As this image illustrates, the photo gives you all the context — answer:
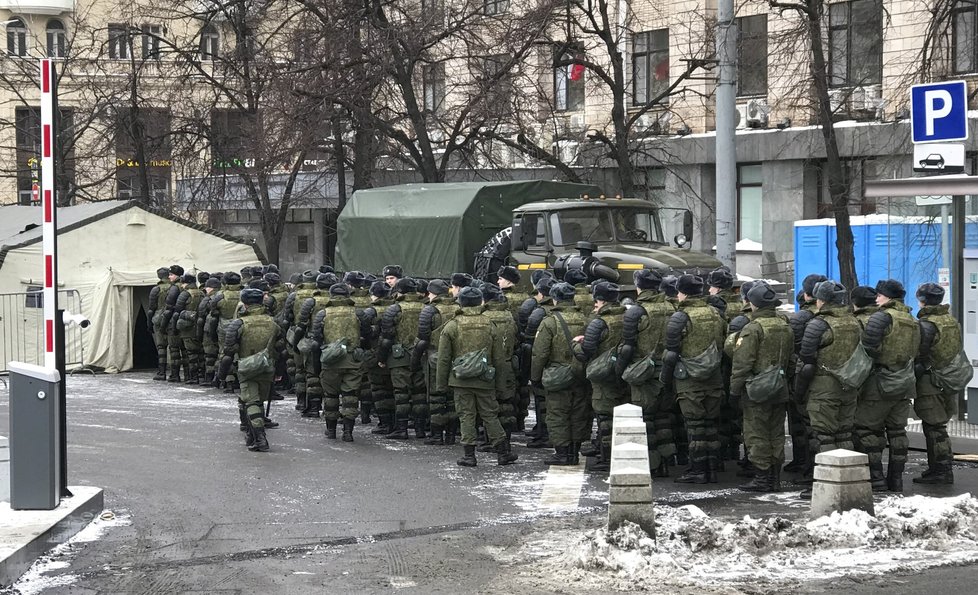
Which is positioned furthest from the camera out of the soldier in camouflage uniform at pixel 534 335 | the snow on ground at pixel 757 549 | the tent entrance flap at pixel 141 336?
the tent entrance flap at pixel 141 336

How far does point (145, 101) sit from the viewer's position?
106 ft

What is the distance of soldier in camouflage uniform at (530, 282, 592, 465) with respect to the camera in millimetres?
12602

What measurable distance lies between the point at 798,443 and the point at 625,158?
14142mm

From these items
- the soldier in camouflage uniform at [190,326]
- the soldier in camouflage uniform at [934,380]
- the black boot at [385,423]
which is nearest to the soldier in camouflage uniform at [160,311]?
the soldier in camouflage uniform at [190,326]

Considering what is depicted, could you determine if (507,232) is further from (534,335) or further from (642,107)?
(642,107)

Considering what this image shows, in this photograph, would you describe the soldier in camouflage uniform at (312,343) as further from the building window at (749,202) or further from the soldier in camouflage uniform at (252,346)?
the building window at (749,202)

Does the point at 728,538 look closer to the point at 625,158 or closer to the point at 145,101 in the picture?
the point at 625,158

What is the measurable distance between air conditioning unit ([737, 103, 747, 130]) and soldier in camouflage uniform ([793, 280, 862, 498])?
22.1 meters

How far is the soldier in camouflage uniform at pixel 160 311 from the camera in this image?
69.1ft

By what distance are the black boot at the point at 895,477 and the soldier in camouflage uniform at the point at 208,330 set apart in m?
10.4

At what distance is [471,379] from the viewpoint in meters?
12.8

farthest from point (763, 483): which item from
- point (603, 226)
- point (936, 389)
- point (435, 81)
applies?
point (435, 81)

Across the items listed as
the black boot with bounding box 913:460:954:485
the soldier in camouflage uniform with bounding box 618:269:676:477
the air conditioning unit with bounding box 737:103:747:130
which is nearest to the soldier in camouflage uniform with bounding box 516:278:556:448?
the soldier in camouflage uniform with bounding box 618:269:676:477

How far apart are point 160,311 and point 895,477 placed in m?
13.1
